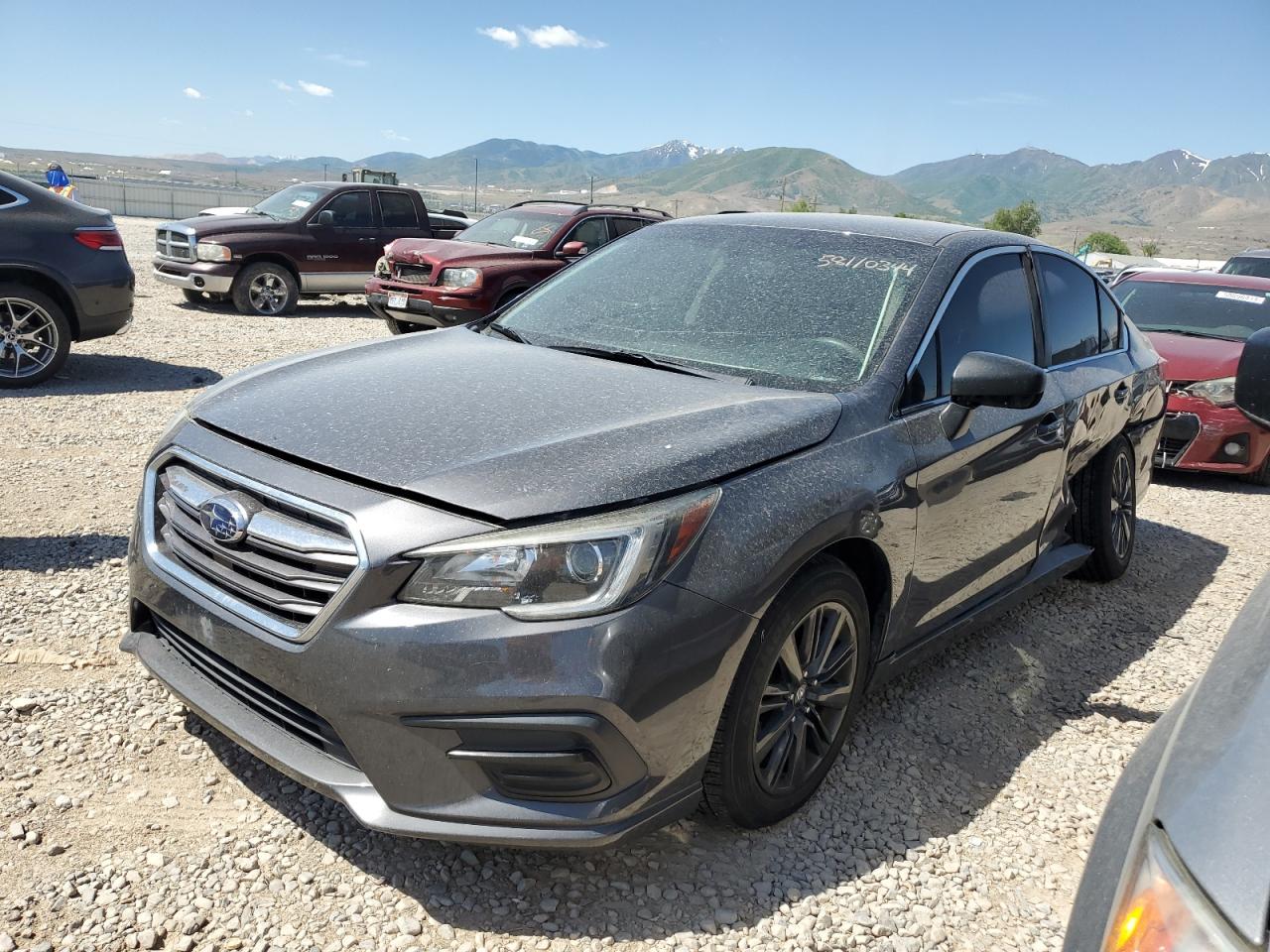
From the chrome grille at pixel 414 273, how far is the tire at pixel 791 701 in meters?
9.05

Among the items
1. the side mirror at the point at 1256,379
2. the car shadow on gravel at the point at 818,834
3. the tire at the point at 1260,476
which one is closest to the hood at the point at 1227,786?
the side mirror at the point at 1256,379

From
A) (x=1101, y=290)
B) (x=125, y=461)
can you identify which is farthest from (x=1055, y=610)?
(x=125, y=461)

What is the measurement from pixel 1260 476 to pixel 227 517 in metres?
8.25

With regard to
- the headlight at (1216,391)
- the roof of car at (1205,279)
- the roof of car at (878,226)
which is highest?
the roof of car at (878,226)

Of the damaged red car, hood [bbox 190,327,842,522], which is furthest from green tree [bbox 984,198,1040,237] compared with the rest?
hood [bbox 190,327,842,522]

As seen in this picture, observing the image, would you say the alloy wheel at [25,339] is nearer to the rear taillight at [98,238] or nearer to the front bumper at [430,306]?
the rear taillight at [98,238]

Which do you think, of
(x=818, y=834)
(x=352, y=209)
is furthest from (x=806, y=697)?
(x=352, y=209)

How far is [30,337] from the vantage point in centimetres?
816

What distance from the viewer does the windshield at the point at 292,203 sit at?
1379 centimetres

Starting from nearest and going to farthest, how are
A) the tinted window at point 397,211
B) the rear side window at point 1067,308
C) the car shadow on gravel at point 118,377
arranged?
the rear side window at point 1067,308 < the car shadow on gravel at point 118,377 < the tinted window at point 397,211

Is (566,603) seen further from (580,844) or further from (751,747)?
(751,747)

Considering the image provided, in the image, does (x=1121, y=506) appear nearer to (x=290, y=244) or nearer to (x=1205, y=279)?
(x=1205, y=279)

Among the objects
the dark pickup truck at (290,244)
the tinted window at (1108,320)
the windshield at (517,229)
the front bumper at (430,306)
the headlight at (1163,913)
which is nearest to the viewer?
the headlight at (1163,913)

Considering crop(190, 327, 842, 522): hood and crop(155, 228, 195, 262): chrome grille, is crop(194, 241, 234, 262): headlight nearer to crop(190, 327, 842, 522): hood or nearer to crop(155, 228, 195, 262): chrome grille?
crop(155, 228, 195, 262): chrome grille
